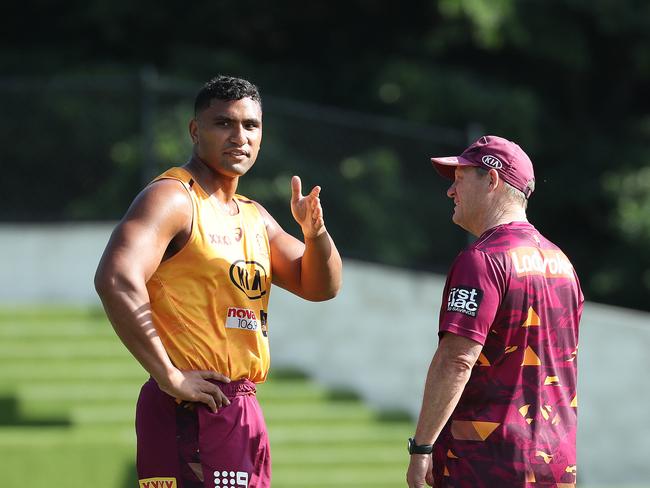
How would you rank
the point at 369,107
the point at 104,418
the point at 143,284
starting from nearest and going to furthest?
the point at 143,284
the point at 104,418
the point at 369,107

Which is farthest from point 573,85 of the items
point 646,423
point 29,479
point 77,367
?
point 29,479

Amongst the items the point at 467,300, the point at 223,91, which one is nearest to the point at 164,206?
the point at 223,91

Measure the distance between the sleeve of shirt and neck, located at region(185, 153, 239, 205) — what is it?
90 cm

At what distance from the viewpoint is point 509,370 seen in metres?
3.90

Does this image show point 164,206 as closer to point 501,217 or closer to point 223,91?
point 223,91

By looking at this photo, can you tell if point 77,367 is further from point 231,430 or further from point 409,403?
point 231,430

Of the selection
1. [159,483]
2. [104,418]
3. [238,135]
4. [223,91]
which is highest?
[223,91]

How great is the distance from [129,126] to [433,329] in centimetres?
289

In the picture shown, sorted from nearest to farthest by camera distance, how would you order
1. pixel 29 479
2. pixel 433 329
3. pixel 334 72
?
1. pixel 29 479
2. pixel 433 329
3. pixel 334 72

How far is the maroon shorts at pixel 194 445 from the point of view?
161 inches

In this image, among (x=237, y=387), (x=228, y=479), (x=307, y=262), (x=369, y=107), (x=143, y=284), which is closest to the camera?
(x=143, y=284)

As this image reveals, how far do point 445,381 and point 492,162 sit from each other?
759 mm

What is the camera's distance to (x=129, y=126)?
32.0 feet

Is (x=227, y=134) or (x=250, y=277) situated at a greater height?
(x=227, y=134)
